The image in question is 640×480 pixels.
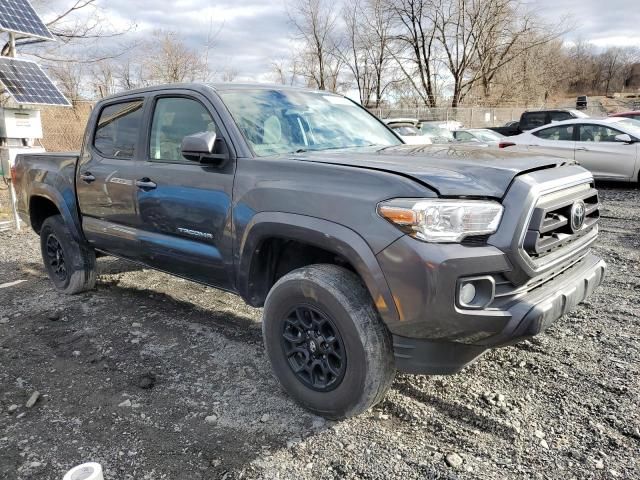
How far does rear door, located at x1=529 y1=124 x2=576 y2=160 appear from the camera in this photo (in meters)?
10.7

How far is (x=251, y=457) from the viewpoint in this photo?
245cm

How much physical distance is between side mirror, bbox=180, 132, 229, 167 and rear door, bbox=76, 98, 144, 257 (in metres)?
0.95

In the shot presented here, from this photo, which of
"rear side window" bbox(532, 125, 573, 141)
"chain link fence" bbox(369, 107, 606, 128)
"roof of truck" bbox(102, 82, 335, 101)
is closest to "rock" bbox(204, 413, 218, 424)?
Result: "roof of truck" bbox(102, 82, 335, 101)

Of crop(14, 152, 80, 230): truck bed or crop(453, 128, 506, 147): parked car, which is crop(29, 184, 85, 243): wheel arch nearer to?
crop(14, 152, 80, 230): truck bed

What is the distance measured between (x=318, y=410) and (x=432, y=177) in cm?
136

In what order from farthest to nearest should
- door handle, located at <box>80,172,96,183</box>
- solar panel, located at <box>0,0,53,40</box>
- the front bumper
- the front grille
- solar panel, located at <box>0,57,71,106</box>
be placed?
1. solar panel, located at <box>0,0,53,40</box>
2. solar panel, located at <box>0,57,71,106</box>
3. door handle, located at <box>80,172,96,183</box>
4. the front grille
5. the front bumper

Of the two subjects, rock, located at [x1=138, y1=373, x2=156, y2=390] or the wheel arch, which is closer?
rock, located at [x1=138, y1=373, x2=156, y2=390]

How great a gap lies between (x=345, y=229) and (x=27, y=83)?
7744mm

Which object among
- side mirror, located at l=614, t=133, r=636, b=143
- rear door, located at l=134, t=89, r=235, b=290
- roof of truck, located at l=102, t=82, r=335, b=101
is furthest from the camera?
side mirror, located at l=614, t=133, r=636, b=143

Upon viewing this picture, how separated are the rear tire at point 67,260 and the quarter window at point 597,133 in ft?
32.5

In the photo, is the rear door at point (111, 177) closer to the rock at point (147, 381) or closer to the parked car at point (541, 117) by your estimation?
the rock at point (147, 381)

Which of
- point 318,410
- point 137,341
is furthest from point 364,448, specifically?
point 137,341

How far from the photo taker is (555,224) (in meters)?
2.47

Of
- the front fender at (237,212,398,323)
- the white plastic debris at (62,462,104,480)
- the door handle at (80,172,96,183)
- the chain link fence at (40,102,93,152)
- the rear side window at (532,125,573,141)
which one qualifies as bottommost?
the white plastic debris at (62,462,104,480)
